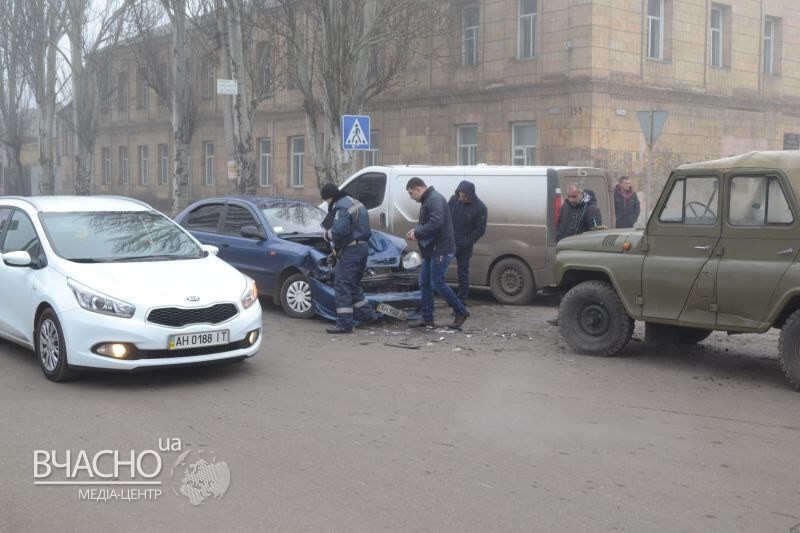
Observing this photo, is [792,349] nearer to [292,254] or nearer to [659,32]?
[292,254]

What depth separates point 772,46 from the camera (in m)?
31.8

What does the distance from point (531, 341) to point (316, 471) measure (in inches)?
210

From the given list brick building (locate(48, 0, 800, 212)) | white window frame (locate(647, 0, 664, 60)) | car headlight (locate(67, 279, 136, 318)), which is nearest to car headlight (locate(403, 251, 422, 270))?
car headlight (locate(67, 279, 136, 318))

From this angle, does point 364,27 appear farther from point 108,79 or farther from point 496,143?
point 108,79

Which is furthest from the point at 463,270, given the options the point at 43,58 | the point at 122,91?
the point at 122,91

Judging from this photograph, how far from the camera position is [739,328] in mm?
8031

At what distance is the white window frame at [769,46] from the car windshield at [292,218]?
24.2m

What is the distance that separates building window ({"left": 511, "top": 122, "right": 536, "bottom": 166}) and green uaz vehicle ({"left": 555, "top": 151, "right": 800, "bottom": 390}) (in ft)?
61.2

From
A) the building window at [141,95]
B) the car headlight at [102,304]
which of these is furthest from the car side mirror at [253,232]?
the building window at [141,95]

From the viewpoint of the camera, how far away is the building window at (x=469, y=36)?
29203 millimetres

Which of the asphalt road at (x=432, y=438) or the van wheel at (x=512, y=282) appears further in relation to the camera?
the van wheel at (x=512, y=282)

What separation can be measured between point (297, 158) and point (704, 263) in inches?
1222

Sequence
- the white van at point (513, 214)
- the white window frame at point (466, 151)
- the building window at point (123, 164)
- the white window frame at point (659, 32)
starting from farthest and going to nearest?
1. the building window at point (123, 164)
2. the white window frame at point (466, 151)
3. the white window frame at point (659, 32)
4. the white van at point (513, 214)

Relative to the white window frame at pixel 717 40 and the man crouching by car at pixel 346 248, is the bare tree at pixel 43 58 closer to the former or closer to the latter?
the white window frame at pixel 717 40
